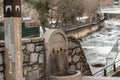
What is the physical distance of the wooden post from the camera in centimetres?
584

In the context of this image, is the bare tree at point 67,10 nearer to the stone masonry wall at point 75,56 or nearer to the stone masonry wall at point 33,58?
the stone masonry wall at point 75,56

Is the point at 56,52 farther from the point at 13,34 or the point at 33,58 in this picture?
the point at 13,34

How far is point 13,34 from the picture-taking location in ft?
19.2

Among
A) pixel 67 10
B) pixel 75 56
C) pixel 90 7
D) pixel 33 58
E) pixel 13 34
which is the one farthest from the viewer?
pixel 90 7

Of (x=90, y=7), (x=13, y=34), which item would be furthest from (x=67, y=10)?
(x=13, y=34)

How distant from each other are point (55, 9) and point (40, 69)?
2835 centimetres

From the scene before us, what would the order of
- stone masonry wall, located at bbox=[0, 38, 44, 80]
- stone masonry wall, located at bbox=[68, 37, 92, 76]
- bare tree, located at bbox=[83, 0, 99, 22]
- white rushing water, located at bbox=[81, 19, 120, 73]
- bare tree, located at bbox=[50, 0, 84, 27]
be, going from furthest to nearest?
1. bare tree, located at bbox=[83, 0, 99, 22]
2. bare tree, located at bbox=[50, 0, 84, 27]
3. white rushing water, located at bbox=[81, 19, 120, 73]
4. stone masonry wall, located at bbox=[68, 37, 92, 76]
5. stone masonry wall, located at bbox=[0, 38, 44, 80]

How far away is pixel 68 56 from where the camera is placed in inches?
401

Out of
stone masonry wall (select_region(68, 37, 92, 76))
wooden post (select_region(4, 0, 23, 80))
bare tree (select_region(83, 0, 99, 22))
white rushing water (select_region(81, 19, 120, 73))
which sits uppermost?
bare tree (select_region(83, 0, 99, 22))

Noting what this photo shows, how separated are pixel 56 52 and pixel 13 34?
340cm

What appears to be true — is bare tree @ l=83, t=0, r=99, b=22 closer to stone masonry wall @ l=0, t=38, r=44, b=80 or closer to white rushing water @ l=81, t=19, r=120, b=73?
white rushing water @ l=81, t=19, r=120, b=73

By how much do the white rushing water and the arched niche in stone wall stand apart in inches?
511

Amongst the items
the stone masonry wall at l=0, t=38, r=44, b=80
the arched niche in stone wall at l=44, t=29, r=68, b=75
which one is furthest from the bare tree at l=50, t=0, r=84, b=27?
the stone masonry wall at l=0, t=38, r=44, b=80

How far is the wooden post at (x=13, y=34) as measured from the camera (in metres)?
5.84
